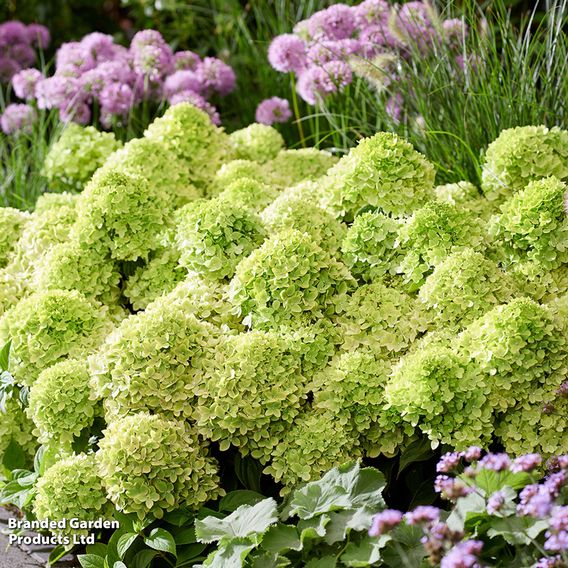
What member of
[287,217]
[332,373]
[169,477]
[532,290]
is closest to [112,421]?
[169,477]

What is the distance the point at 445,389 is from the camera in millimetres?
2361

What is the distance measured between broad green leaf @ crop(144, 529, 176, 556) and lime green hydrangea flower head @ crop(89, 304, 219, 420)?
0.33 m

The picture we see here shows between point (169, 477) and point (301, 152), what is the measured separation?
169 centimetres

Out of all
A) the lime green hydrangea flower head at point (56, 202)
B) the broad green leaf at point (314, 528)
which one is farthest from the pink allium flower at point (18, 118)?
the broad green leaf at point (314, 528)

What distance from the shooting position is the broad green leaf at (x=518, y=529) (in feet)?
6.40

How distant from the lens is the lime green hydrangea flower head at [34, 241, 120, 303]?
3027 millimetres

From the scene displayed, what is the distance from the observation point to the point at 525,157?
302 cm

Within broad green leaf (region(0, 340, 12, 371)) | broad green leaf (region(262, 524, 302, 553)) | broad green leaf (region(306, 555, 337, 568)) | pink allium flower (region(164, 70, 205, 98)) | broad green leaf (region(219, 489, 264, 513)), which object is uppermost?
pink allium flower (region(164, 70, 205, 98))

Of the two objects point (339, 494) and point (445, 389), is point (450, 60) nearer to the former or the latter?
point (445, 389)

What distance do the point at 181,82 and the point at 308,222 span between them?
195 cm

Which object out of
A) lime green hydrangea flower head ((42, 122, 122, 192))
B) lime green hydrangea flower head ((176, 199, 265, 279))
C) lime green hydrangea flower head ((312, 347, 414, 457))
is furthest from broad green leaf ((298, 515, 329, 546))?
lime green hydrangea flower head ((42, 122, 122, 192))

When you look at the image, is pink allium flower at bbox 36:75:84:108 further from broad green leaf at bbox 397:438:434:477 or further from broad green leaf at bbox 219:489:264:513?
broad green leaf at bbox 397:438:434:477

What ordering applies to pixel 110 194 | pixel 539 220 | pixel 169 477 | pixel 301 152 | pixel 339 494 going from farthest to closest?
pixel 301 152
pixel 110 194
pixel 539 220
pixel 169 477
pixel 339 494

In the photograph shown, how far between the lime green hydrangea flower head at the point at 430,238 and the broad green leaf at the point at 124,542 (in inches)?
42.5
